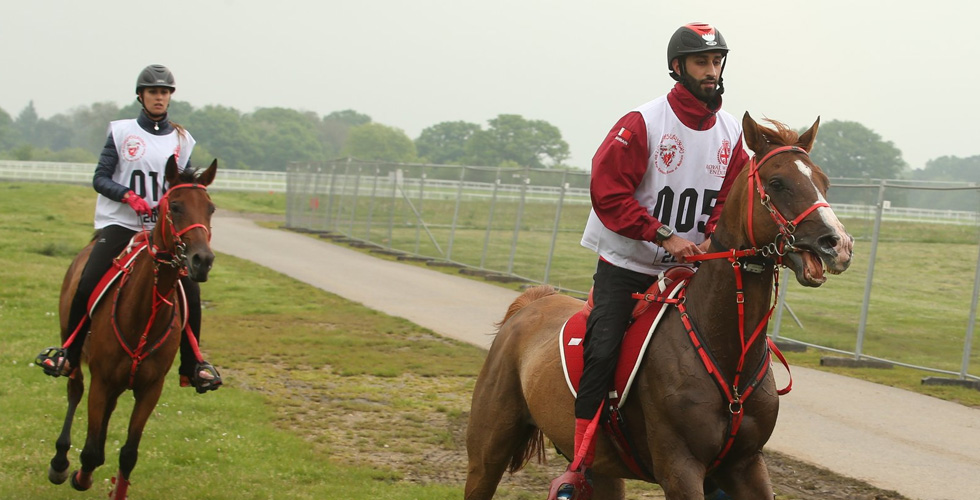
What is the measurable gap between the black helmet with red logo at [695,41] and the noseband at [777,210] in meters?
0.65

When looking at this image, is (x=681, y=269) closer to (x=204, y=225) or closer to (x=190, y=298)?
(x=204, y=225)

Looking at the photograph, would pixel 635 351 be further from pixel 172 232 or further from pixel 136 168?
pixel 136 168

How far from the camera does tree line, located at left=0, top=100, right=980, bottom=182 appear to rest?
169ft

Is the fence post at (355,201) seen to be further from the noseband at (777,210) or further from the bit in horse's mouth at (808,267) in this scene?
the bit in horse's mouth at (808,267)

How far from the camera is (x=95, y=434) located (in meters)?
7.00

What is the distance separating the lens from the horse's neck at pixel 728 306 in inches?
175

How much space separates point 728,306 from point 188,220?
12.7 ft

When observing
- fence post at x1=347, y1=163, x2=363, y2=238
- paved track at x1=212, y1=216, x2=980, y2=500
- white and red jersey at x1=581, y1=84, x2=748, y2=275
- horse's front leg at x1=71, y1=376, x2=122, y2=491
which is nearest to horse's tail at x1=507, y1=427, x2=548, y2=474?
white and red jersey at x1=581, y1=84, x2=748, y2=275

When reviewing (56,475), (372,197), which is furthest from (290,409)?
(372,197)

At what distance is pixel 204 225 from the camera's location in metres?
6.73

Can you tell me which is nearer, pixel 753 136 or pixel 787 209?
pixel 787 209

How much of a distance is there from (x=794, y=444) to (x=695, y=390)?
4936 millimetres

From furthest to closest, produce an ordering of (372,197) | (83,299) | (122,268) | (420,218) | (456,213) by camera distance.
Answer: (372,197)
(420,218)
(456,213)
(83,299)
(122,268)

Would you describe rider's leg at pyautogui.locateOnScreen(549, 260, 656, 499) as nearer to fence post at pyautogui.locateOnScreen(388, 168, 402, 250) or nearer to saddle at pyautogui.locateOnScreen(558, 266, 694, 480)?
saddle at pyautogui.locateOnScreen(558, 266, 694, 480)
